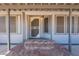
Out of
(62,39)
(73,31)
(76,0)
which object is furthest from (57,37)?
(76,0)

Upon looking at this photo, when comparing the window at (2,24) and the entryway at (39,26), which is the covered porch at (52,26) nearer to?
the entryway at (39,26)

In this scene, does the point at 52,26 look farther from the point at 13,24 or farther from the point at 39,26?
the point at 13,24

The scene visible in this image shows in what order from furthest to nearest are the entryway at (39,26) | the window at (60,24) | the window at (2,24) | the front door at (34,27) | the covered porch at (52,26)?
the front door at (34,27) < the entryway at (39,26) < the window at (60,24) < the window at (2,24) < the covered porch at (52,26)

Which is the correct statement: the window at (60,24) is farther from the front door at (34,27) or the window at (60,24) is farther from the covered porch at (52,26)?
the front door at (34,27)

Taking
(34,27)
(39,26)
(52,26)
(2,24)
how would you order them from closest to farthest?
1. (52,26)
2. (2,24)
3. (39,26)
4. (34,27)

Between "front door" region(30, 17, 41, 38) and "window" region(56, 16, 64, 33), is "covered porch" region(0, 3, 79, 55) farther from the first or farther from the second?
"front door" region(30, 17, 41, 38)

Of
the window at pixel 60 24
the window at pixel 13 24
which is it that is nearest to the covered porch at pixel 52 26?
the window at pixel 60 24

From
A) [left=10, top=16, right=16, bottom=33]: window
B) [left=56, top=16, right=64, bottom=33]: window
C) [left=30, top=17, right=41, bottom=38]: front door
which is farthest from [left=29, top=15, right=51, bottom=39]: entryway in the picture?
[left=10, top=16, right=16, bottom=33]: window

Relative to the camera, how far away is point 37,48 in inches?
416

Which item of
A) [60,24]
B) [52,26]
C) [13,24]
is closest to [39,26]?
[52,26]

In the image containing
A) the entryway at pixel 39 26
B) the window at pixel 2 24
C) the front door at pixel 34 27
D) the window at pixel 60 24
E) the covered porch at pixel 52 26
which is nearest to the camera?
the covered porch at pixel 52 26

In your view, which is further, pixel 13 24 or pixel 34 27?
pixel 34 27

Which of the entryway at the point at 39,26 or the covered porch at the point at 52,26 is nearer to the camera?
the covered porch at the point at 52,26

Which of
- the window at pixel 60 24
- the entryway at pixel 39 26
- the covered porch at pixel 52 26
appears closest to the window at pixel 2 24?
the covered porch at pixel 52 26
